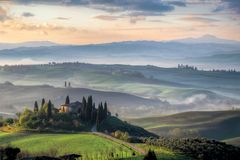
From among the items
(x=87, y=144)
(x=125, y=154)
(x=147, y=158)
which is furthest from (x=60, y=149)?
(x=147, y=158)

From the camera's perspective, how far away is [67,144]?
167m

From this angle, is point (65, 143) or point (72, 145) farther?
point (65, 143)

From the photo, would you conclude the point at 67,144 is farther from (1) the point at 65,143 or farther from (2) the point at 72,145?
(2) the point at 72,145

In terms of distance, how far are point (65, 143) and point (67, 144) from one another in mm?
2170

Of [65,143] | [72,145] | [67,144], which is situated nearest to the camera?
[72,145]

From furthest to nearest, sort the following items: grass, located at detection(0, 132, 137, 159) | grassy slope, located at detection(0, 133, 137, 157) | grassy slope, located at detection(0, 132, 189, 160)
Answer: grassy slope, located at detection(0, 133, 137, 157) → grass, located at detection(0, 132, 137, 159) → grassy slope, located at detection(0, 132, 189, 160)

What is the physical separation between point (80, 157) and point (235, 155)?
48.0m

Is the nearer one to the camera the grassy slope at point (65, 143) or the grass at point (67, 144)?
the grass at point (67, 144)

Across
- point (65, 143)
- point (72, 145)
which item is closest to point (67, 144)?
point (65, 143)

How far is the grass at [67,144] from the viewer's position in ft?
484

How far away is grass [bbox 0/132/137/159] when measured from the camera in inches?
5812

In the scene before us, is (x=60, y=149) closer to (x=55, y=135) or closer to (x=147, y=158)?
(x=55, y=135)

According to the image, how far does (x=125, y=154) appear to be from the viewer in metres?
138

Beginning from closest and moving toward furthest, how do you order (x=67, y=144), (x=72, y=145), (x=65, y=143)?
1. (x=72, y=145)
2. (x=67, y=144)
3. (x=65, y=143)
